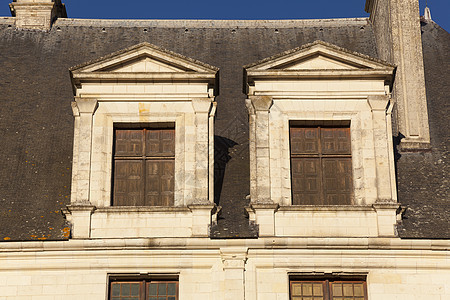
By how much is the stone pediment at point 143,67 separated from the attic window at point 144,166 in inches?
35.6

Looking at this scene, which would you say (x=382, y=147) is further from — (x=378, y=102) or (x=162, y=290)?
(x=162, y=290)

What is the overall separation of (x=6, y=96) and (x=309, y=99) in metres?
6.19

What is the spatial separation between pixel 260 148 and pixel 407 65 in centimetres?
424

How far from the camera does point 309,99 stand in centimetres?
1393

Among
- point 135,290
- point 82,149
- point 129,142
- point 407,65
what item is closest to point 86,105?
point 82,149

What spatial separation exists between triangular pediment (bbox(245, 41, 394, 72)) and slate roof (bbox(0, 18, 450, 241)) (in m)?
1.75

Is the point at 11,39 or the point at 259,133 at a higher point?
the point at 11,39

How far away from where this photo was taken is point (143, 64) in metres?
14.2

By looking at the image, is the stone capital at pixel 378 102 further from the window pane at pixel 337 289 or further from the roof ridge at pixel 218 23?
the roof ridge at pixel 218 23

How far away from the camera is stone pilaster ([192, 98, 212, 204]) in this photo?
13.1 metres

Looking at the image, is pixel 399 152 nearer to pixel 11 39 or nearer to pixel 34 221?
pixel 34 221

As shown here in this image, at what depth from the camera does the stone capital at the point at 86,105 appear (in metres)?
13.7

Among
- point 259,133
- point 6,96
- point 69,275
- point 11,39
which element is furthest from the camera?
point 11,39

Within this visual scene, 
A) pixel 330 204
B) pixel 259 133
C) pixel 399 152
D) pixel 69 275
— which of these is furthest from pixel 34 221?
pixel 399 152
